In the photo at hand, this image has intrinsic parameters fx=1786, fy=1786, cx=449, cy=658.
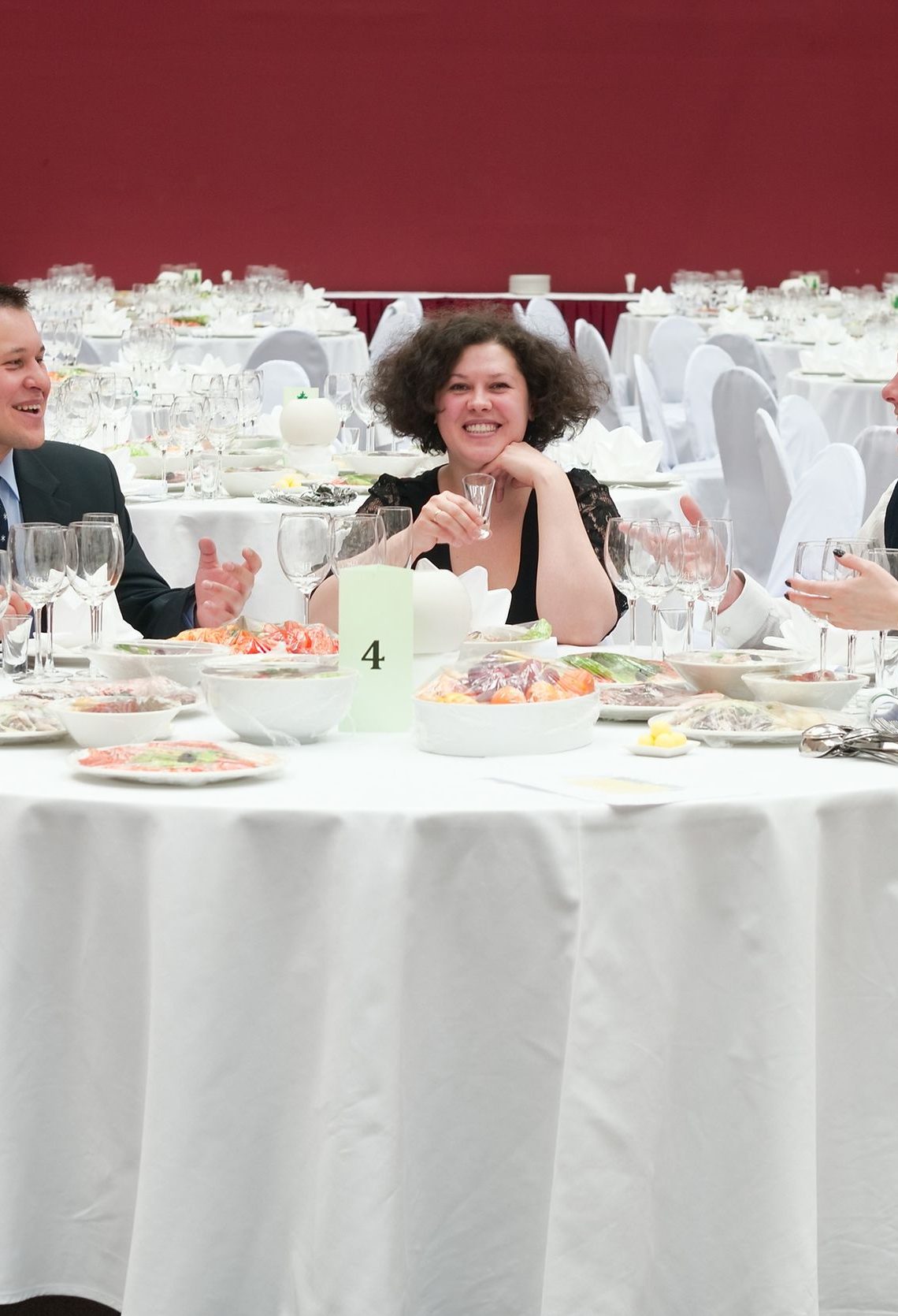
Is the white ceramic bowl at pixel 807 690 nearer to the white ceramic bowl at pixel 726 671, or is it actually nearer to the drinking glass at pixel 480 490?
the white ceramic bowl at pixel 726 671

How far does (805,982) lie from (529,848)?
1.00 feet

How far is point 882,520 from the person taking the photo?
312cm

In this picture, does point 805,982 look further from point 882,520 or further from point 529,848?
point 882,520

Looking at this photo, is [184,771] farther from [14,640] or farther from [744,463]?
[744,463]

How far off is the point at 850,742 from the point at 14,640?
42.7 inches

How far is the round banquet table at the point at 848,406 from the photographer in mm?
7219

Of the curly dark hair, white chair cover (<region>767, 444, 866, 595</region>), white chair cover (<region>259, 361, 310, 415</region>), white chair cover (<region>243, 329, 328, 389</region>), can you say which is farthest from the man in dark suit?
white chair cover (<region>243, 329, 328, 389</region>)

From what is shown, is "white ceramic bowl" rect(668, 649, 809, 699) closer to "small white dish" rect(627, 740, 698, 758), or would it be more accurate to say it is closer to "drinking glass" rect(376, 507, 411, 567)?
"small white dish" rect(627, 740, 698, 758)

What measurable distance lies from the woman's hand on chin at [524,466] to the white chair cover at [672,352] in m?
6.32

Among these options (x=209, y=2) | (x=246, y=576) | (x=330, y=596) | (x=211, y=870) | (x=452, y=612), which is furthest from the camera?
(x=209, y=2)

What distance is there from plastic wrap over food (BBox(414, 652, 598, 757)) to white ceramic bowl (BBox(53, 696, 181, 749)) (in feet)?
0.92

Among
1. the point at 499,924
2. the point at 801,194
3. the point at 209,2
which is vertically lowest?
Result: the point at 499,924

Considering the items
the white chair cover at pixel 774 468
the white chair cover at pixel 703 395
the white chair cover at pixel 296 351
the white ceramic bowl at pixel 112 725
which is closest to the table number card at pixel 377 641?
the white ceramic bowl at pixel 112 725

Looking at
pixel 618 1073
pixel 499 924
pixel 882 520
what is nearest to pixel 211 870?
pixel 499 924
